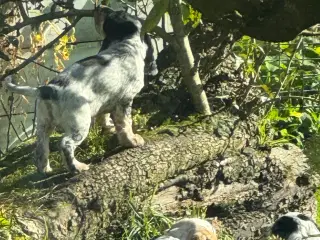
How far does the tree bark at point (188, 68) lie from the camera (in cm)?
524

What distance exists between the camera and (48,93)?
14.7ft

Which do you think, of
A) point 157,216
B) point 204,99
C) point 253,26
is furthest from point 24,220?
point 253,26

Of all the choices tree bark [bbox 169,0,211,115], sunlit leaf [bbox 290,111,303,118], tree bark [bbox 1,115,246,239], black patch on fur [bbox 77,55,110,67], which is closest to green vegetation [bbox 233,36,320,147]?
sunlit leaf [bbox 290,111,303,118]

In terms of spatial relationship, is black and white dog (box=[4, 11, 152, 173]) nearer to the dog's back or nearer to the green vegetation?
the dog's back

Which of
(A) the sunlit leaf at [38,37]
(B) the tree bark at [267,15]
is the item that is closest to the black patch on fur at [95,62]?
A: (A) the sunlit leaf at [38,37]

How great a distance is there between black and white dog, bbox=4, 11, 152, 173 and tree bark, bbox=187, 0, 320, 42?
2.12m

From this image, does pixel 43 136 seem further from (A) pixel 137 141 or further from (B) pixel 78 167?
(A) pixel 137 141

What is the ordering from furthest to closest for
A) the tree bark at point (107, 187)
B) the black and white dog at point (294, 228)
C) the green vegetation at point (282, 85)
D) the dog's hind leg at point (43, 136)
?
the green vegetation at point (282, 85), the dog's hind leg at point (43, 136), the black and white dog at point (294, 228), the tree bark at point (107, 187)

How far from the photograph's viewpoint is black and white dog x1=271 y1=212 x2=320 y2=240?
4.41m

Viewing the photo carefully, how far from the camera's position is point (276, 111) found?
6266 millimetres

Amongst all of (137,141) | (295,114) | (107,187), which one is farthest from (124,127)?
(295,114)

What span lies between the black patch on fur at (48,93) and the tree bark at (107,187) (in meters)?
0.44

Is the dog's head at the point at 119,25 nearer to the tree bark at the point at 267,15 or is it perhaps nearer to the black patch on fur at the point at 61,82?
the black patch on fur at the point at 61,82

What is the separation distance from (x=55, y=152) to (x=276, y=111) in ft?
6.06
